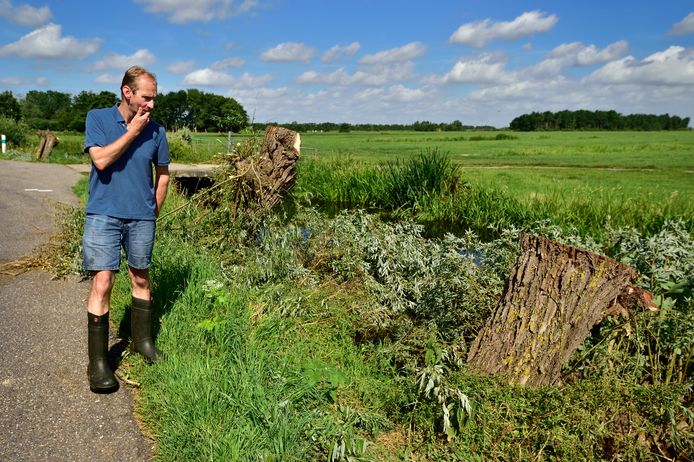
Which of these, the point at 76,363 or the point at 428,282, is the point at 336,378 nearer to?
the point at 428,282

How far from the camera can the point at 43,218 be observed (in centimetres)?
1029

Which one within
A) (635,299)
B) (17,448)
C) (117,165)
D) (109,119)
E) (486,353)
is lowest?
(17,448)

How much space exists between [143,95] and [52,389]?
2161 millimetres

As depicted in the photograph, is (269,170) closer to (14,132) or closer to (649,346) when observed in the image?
(649,346)

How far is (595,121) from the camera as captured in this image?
137 metres

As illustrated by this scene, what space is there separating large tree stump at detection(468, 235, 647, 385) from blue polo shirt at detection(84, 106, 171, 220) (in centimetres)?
276

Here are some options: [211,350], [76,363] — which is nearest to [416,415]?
[211,350]

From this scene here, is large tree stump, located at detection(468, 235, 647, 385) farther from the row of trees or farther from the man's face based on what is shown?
the row of trees

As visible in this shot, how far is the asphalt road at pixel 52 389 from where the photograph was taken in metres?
3.06

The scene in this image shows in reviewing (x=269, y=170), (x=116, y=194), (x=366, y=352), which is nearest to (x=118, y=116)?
(x=116, y=194)

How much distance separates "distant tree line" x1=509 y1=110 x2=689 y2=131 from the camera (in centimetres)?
13290

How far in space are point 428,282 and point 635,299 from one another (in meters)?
1.85

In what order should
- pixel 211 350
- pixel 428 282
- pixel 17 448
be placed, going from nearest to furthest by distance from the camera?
pixel 17 448, pixel 211 350, pixel 428 282

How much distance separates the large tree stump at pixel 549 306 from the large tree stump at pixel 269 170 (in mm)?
3792
